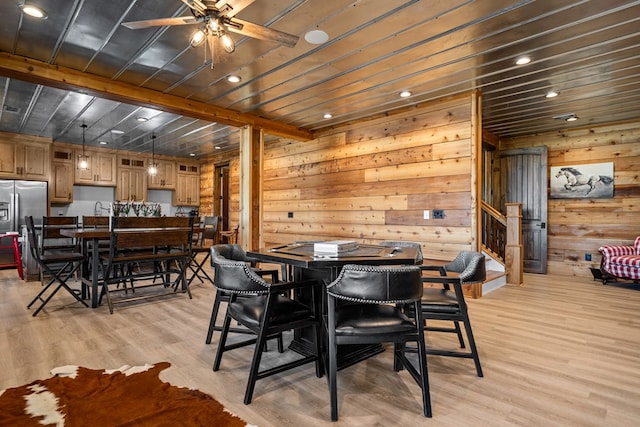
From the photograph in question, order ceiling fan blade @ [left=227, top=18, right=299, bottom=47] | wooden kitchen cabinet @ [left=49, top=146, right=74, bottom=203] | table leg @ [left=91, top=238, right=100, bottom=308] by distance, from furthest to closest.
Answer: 1. wooden kitchen cabinet @ [left=49, top=146, right=74, bottom=203]
2. table leg @ [left=91, top=238, right=100, bottom=308]
3. ceiling fan blade @ [left=227, top=18, right=299, bottom=47]

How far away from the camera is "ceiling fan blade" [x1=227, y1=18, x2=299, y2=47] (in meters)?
2.39

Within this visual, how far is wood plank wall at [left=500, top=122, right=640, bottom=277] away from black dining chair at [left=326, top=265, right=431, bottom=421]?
5854 mm

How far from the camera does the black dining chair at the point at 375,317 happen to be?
1.76 meters

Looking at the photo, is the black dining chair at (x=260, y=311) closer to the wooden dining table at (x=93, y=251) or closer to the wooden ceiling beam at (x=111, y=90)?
the wooden dining table at (x=93, y=251)

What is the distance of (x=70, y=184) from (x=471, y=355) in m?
8.61

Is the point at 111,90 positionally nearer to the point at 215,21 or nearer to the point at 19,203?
the point at 215,21

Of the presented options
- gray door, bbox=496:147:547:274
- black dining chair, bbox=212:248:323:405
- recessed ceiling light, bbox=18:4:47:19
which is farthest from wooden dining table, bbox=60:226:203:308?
gray door, bbox=496:147:547:274

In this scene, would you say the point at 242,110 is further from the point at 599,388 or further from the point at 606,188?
the point at 606,188

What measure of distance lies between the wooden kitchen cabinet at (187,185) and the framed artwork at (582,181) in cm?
845

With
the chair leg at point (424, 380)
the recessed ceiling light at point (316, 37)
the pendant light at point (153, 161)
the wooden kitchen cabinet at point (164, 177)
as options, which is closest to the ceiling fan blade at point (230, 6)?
the recessed ceiling light at point (316, 37)

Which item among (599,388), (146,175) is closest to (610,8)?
(599,388)

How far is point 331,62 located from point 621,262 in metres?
5.14

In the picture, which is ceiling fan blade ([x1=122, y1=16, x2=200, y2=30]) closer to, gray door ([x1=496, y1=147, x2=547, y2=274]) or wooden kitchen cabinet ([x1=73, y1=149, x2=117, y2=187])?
gray door ([x1=496, y1=147, x2=547, y2=274])

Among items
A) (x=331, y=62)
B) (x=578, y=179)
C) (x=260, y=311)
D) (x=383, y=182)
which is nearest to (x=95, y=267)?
(x=260, y=311)
